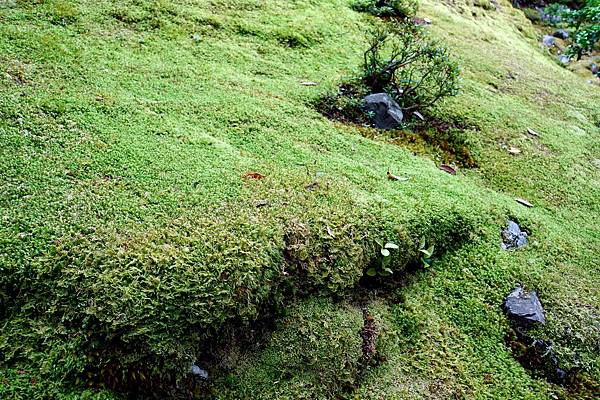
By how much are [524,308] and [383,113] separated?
8.43ft

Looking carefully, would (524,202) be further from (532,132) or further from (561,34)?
(561,34)

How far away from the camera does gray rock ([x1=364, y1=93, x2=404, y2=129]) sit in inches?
206

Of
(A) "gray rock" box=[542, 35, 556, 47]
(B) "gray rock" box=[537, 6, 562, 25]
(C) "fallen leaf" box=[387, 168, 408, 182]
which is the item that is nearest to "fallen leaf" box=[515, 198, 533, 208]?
(C) "fallen leaf" box=[387, 168, 408, 182]

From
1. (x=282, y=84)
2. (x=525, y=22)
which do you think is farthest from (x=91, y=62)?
(x=525, y=22)

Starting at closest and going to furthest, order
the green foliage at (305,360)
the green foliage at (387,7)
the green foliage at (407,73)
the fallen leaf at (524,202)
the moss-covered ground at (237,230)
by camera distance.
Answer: the moss-covered ground at (237,230)
the green foliage at (305,360)
the fallen leaf at (524,202)
the green foliage at (407,73)
the green foliage at (387,7)

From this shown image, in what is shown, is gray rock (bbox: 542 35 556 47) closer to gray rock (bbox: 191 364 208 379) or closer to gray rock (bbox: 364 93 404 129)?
gray rock (bbox: 364 93 404 129)

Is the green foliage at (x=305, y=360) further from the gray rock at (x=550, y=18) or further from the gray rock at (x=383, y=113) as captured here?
the gray rock at (x=550, y=18)

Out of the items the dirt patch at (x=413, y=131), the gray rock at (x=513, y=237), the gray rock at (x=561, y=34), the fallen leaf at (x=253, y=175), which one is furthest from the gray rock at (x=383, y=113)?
the gray rock at (x=561, y=34)

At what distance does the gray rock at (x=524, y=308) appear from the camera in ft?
11.6

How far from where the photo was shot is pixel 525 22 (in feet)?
39.3

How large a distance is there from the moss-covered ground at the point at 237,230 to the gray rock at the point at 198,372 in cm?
5

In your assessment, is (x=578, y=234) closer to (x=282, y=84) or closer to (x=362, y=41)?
(x=282, y=84)

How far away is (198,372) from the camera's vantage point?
2.73 meters

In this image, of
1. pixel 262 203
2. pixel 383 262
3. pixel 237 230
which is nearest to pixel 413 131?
pixel 383 262
